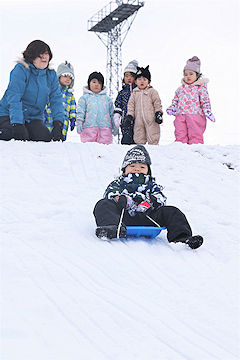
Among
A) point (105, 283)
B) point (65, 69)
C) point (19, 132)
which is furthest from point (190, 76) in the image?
point (105, 283)

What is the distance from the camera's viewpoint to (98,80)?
256 inches

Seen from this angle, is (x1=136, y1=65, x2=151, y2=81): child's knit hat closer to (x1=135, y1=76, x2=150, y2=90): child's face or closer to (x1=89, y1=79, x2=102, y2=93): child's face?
(x1=135, y1=76, x2=150, y2=90): child's face

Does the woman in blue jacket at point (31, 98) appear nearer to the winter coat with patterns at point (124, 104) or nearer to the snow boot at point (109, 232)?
the winter coat with patterns at point (124, 104)

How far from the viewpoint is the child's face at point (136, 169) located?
3.27m

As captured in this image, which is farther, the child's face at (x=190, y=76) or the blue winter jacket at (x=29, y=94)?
the child's face at (x=190, y=76)

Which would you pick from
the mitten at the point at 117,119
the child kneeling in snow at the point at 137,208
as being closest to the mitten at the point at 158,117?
the mitten at the point at 117,119

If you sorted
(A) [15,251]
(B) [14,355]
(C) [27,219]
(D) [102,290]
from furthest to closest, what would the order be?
(C) [27,219] → (A) [15,251] → (D) [102,290] → (B) [14,355]

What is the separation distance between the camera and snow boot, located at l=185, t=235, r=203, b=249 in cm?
266

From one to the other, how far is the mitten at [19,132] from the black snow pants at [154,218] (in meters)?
2.55

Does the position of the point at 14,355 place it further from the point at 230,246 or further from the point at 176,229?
the point at 230,246

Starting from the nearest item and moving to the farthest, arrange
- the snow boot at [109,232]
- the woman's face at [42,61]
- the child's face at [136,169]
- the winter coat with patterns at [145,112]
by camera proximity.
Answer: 1. the snow boot at [109,232]
2. the child's face at [136,169]
3. the woman's face at [42,61]
4. the winter coat with patterns at [145,112]

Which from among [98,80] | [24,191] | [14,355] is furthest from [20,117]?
[14,355]

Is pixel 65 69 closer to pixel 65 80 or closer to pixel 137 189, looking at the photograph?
pixel 65 80

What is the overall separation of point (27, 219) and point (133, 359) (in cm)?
187
